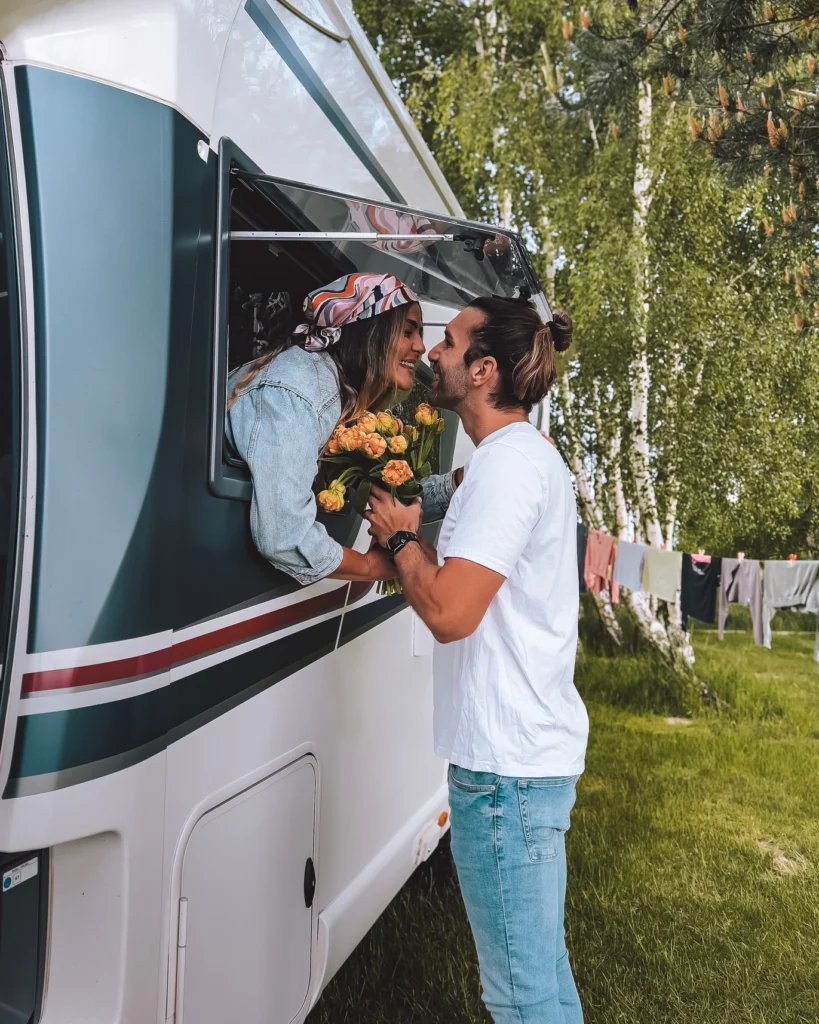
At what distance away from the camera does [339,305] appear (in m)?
2.14

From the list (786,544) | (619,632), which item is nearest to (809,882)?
(619,632)

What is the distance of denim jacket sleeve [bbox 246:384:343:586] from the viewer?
6.25ft

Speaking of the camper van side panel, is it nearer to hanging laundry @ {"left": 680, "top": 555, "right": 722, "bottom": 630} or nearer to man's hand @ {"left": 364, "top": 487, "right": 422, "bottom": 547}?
man's hand @ {"left": 364, "top": 487, "right": 422, "bottom": 547}

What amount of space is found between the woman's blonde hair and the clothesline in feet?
18.1

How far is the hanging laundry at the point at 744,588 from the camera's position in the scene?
719 cm

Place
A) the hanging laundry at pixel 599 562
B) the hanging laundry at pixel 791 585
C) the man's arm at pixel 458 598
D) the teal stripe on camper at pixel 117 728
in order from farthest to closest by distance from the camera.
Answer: the hanging laundry at pixel 599 562 → the hanging laundry at pixel 791 585 → the man's arm at pixel 458 598 → the teal stripe on camper at pixel 117 728

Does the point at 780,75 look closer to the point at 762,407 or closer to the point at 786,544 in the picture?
the point at 762,407

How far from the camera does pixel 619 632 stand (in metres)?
10.2

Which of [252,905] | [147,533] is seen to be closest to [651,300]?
[252,905]

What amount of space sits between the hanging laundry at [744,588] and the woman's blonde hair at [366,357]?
5.54 metres

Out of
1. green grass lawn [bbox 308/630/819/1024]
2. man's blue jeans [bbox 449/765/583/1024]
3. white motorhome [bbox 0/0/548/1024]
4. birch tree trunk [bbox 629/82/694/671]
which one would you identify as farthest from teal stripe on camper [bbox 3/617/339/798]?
birch tree trunk [bbox 629/82/694/671]

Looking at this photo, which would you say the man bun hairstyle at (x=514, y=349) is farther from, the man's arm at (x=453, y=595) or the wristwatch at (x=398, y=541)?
the man's arm at (x=453, y=595)

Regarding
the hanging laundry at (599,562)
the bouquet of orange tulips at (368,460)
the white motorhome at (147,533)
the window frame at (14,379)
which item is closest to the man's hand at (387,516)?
the bouquet of orange tulips at (368,460)

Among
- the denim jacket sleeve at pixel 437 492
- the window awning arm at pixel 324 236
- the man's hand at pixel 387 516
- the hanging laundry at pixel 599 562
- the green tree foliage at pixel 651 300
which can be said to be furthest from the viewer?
the green tree foliage at pixel 651 300
